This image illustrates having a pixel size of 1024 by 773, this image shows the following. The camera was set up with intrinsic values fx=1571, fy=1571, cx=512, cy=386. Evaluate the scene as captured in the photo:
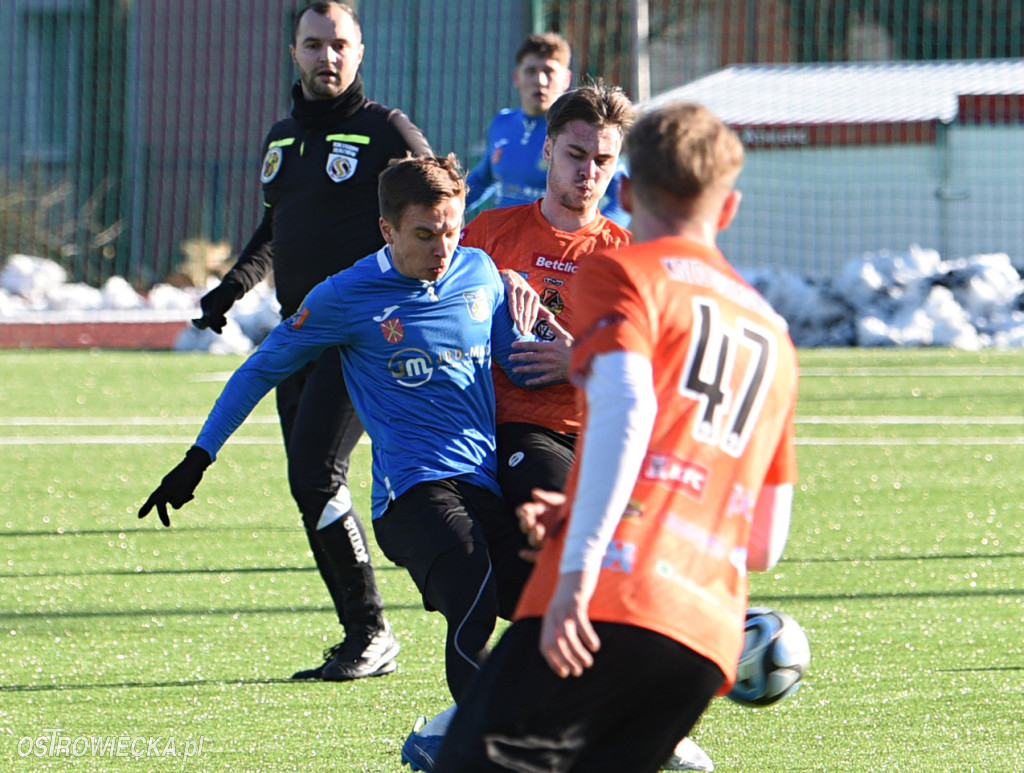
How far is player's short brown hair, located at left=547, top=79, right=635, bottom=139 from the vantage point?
4.50 m

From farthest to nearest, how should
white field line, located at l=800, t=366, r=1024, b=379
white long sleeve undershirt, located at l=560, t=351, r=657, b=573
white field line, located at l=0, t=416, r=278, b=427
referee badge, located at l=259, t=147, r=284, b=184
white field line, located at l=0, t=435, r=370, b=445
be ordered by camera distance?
white field line, located at l=800, t=366, r=1024, b=379 < white field line, located at l=0, t=416, r=278, b=427 < white field line, located at l=0, t=435, r=370, b=445 < referee badge, located at l=259, t=147, r=284, b=184 < white long sleeve undershirt, located at l=560, t=351, r=657, b=573

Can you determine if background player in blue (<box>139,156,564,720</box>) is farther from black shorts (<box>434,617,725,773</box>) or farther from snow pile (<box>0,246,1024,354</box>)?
snow pile (<box>0,246,1024,354</box>)

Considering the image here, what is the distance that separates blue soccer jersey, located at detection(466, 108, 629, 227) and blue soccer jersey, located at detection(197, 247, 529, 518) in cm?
477

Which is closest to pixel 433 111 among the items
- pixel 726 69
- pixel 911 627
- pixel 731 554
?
pixel 726 69

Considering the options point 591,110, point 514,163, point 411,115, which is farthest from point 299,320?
point 411,115

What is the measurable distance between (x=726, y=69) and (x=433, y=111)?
797 centimetres

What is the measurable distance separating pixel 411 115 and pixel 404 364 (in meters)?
15.4

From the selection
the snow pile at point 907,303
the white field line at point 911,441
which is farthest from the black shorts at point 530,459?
the snow pile at point 907,303

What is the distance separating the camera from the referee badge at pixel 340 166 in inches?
214

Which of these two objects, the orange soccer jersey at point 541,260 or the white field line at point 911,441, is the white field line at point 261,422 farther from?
the orange soccer jersey at point 541,260

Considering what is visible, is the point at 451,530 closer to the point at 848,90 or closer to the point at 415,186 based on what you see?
the point at 415,186

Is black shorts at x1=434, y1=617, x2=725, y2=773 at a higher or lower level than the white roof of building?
lower

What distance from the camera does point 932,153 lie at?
70.0 feet

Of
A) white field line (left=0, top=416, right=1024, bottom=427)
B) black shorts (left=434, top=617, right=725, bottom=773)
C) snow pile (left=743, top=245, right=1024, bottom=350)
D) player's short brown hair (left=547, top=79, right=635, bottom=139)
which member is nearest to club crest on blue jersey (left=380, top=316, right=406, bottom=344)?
player's short brown hair (left=547, top=79, right=635, bottom=139)
